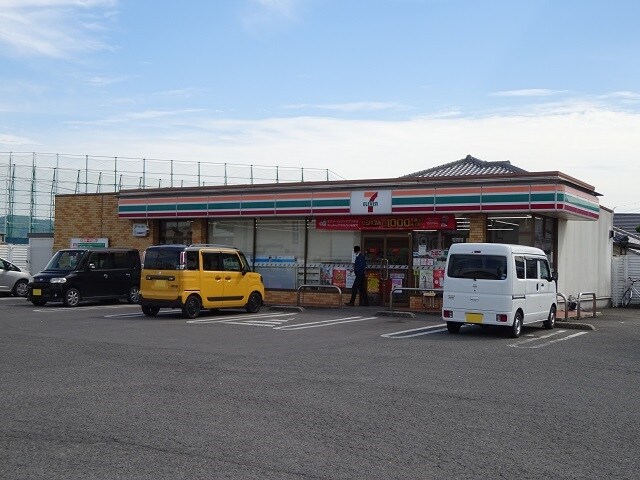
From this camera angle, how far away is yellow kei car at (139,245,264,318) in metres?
19.2

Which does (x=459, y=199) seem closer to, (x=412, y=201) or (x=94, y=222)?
(x=412, y=201)

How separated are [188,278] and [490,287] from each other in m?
7.31

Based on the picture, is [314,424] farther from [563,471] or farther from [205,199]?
[205,199]

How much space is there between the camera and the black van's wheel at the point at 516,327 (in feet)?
53.5

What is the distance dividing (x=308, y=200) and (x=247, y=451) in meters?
18.7

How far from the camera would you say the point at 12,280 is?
2795 centimetres

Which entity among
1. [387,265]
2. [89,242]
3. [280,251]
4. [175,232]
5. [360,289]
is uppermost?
[175,232]

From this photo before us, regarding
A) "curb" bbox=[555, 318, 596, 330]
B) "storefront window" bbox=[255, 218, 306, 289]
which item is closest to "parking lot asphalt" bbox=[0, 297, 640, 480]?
"curb" bbox=[555, 318, 596, 330]

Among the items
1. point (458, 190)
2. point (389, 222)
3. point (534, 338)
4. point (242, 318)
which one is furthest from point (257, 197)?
point (534, 338)

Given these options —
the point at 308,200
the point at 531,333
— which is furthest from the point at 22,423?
the point at 308,200

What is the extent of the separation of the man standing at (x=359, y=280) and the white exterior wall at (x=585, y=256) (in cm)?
568

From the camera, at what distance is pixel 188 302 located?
1936 centimetres

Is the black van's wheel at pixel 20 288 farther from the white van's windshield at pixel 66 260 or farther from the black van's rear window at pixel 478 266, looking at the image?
the black van's rear window at pixel 478 266

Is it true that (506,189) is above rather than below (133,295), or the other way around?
above
